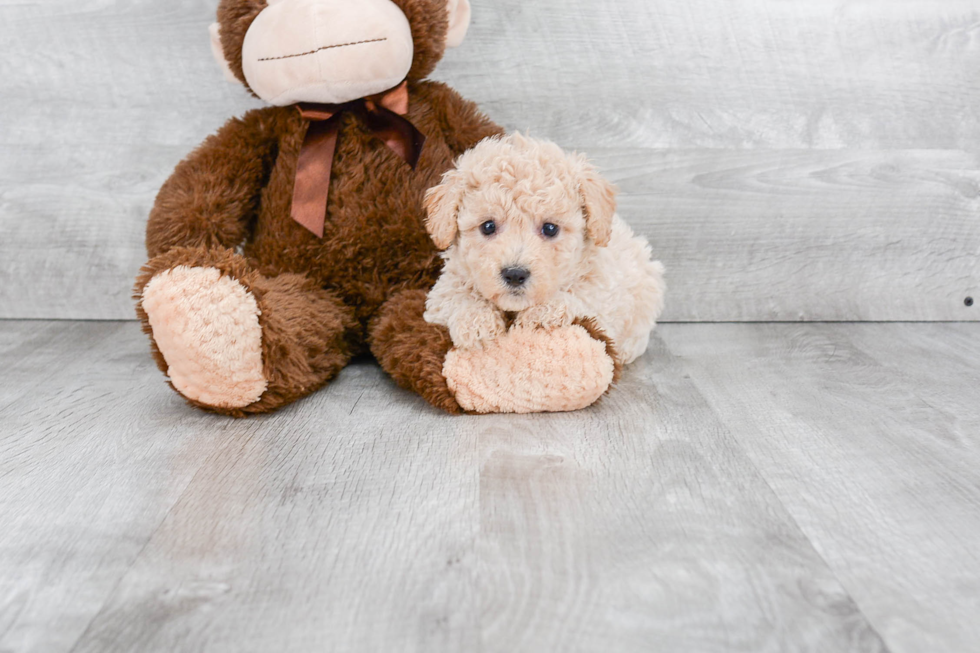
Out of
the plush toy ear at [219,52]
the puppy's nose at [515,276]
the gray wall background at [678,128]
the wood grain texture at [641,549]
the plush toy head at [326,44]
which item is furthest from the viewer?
the gray wall background at [678,128]

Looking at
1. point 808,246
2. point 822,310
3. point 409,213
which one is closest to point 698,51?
point 808,246

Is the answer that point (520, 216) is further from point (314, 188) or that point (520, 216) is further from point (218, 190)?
point (218, 190)

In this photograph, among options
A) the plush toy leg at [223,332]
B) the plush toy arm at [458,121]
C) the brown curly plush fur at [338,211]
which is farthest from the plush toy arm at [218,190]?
the plush toy arm at [458,121]

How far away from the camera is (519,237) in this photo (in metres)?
0.95

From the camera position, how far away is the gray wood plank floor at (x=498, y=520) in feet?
2.00

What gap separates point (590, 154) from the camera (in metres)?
1.43

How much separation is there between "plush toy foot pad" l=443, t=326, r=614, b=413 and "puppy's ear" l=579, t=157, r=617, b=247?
0.39 feet

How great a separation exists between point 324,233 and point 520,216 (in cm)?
34

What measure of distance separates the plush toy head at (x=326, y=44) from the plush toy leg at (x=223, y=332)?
0.81 feet

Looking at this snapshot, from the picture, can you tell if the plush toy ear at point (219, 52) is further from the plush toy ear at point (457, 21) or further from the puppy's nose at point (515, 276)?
the puppy's nose at point (515, 276)

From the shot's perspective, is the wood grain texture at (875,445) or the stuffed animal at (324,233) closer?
the wood grain texture at (875,445)

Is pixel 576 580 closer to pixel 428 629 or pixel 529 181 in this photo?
A: pixel 428 629

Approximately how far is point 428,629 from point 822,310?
1.14 meters

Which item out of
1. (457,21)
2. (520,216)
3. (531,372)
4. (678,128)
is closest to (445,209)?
(520,216)
